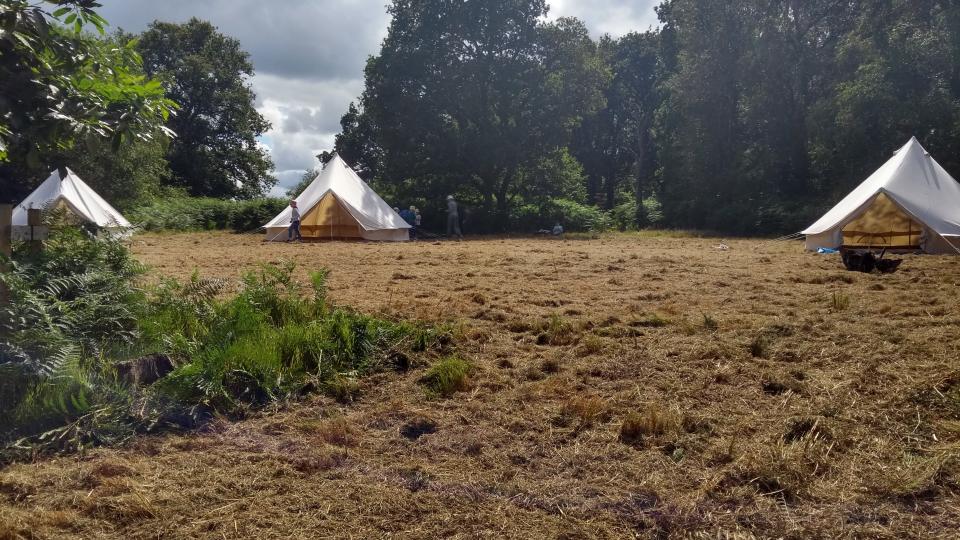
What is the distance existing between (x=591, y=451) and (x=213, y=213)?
84.8 feet

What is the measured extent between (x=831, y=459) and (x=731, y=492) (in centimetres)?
61

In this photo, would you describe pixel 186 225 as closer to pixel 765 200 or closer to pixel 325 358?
pixel 765 200

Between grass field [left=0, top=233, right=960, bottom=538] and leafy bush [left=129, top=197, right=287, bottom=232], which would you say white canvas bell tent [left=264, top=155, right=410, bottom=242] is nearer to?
leafy bush [left=129, top=197, right=287, bottom=232]

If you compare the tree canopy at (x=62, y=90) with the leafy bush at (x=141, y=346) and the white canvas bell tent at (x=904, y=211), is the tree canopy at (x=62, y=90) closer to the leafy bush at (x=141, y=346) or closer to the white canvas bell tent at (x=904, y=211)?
the leafy bush at (x=141, y=346)

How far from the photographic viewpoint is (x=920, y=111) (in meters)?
20.0

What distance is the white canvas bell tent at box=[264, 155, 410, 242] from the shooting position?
18.4 metres

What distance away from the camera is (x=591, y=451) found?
3.42 metres

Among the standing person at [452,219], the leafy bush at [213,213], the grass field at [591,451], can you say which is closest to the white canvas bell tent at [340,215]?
the standing person at [452,219]

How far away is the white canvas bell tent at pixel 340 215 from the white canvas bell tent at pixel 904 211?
32.9 feet

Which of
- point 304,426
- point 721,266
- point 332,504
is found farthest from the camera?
point 721,266

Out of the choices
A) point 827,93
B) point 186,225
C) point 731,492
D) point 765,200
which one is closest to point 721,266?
point 731,492

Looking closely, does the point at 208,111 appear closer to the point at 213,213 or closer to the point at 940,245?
the point at 213,213

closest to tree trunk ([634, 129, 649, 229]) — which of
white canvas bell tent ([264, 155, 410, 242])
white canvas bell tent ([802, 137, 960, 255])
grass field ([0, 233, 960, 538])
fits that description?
white canvas bell tent ([264, 155, 410, 242])

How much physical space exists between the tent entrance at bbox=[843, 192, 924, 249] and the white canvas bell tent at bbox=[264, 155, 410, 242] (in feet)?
34.8
